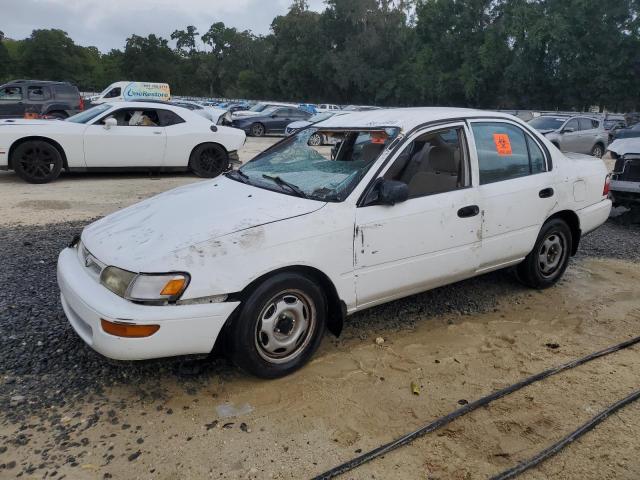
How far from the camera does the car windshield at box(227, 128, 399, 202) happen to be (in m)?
3.65

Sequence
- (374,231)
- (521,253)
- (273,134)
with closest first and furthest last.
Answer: (374,231)
(521,253)
(273,134)

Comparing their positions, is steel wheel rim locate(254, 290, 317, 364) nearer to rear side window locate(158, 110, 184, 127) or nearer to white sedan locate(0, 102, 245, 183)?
white sedan locate(0, 102, 245, 183)

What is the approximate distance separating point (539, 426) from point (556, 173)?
2550 millimetres

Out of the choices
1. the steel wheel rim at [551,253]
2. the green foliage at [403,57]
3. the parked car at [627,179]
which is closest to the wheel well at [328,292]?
the steel wheel rim at [551,253]

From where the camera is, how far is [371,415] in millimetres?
3041

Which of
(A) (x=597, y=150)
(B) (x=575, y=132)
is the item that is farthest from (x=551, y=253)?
(A) (x=597, y=150)

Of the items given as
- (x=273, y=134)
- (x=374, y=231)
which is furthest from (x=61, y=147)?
(x=273, y=134)

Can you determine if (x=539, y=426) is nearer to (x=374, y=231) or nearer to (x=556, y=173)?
(x=374, y=231)

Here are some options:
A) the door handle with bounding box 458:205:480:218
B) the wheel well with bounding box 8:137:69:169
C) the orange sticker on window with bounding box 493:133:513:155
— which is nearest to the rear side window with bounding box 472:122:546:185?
the orange sticker on window with bounding box 493:133:513:155

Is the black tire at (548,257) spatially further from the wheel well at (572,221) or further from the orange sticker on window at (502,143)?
the orange sticker on window at (502,143)

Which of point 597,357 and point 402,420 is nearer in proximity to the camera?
point 402,420

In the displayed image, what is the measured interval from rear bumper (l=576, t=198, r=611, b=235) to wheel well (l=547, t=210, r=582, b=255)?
0.04 m

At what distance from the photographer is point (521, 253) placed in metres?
4.60

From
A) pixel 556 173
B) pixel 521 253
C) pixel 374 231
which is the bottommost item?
pixel 521 253
